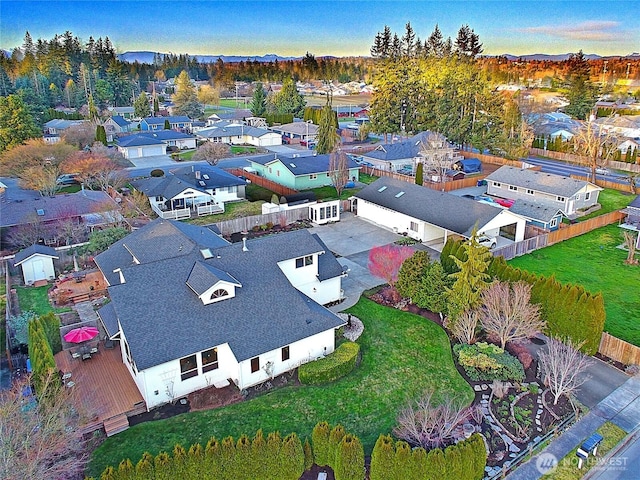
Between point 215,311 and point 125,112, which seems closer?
point 215,311

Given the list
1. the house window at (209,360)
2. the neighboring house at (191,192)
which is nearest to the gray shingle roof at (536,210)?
the neighboring house at (191,192)

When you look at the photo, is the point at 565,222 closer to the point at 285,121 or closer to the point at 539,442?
the point at 539,442

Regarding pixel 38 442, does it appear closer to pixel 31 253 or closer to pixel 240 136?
pixel 31 253

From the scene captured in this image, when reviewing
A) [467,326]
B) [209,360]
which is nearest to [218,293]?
[209,360]

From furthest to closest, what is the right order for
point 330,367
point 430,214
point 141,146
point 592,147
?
point 141,146 → point 592,147 → point 430,214 → point 330,367

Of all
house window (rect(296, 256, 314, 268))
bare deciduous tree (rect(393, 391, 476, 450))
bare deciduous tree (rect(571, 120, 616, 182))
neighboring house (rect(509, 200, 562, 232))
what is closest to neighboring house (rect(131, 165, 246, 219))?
house window (rect(296, 256, 314, 268))

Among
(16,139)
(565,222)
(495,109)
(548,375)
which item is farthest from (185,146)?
(548,375)

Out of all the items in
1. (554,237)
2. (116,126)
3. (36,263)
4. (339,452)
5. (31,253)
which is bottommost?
(554,237)
